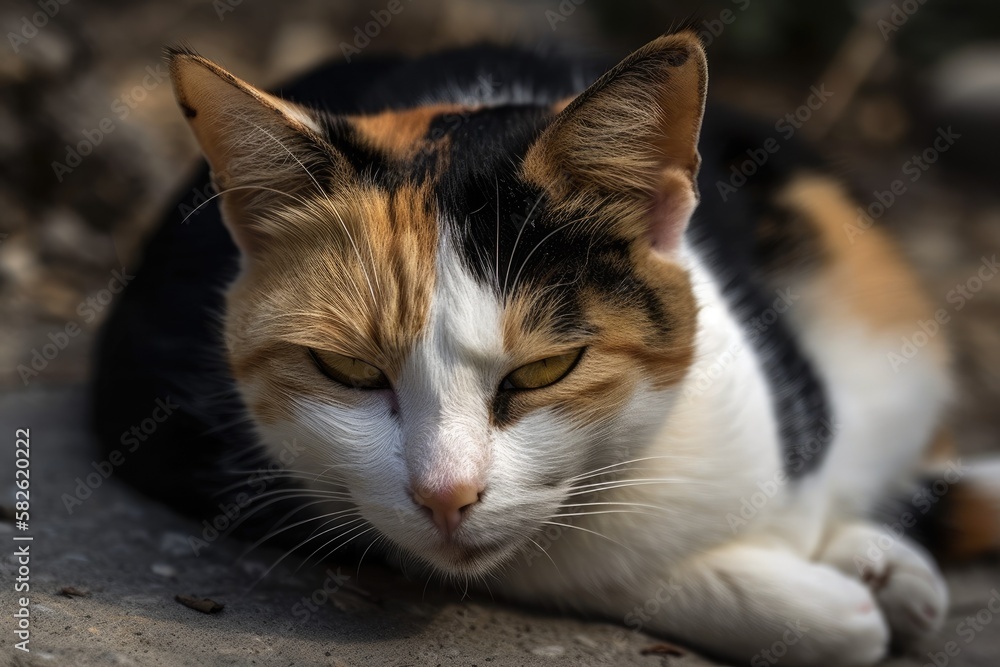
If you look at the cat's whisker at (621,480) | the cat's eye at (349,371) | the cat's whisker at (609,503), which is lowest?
the cat's whisker at (609,503)

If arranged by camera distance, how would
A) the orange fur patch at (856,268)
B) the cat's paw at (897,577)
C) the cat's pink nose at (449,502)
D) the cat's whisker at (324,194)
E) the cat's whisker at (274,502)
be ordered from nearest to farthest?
1. the cat's pink nose at (449,502)
2. the cat's whisker at (324,194)
3. the cat's whisker at (274,502)
4. the cat's paw at (897,577)
5. the orange fur patch at (856,268)

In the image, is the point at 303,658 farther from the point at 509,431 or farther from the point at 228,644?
the point at 509,431

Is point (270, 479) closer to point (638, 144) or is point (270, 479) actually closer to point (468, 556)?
point (468, 556)

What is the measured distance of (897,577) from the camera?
2379 millimetres

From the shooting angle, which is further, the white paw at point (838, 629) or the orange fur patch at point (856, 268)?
the orange fur patch at point (856, 268)

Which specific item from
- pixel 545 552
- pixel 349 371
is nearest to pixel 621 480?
pixel 545 552

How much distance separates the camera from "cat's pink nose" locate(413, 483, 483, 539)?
1.57 meters

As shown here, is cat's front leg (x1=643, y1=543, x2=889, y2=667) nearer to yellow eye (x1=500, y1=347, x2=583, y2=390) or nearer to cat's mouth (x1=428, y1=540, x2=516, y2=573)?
cat's mouth (x1=428, y1=540, x2=516, y2=573)

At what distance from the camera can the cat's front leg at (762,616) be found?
83.3 inches

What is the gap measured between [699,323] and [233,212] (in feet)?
3.15

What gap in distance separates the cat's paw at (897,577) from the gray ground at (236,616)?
0.08m

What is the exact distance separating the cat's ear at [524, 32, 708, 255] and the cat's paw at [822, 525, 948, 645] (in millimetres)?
1025

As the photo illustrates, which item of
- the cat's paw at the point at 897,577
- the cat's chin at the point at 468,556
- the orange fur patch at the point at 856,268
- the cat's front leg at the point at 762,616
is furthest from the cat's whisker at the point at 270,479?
the orange fur patch at the point at 856,268

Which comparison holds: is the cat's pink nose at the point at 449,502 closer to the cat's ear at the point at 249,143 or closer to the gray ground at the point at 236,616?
the gray ground at the point at 236,616
